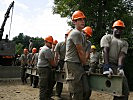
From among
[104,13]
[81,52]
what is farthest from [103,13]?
[81,52]

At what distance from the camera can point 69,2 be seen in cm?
2503

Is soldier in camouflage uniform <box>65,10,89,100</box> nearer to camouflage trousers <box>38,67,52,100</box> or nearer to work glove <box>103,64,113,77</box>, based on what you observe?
work glove <box>103,64,113,77</box>

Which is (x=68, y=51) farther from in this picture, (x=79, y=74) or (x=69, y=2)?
(x=69, y=2)

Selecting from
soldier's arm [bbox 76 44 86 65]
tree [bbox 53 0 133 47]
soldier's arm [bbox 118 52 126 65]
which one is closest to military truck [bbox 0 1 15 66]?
tree [bbox 53 0 133 47]

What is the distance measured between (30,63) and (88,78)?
8.81m

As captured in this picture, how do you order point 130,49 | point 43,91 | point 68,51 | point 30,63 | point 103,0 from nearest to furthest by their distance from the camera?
point 68,51, point 43,91, point 130,49, point 30,63, point 103,0

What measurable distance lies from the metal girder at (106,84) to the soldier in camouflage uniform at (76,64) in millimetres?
298

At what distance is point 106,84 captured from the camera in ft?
16.3

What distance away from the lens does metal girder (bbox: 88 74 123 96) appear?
4688mm

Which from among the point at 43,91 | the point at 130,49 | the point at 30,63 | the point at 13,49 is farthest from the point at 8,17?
the point at 43,91

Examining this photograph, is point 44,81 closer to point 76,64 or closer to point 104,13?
point 76,64

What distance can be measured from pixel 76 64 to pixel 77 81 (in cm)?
31

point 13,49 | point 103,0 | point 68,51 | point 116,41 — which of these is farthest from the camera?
point 103,0

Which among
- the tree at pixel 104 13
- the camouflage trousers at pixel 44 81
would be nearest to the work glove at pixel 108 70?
the camouflage trousers at pixel 44 81
